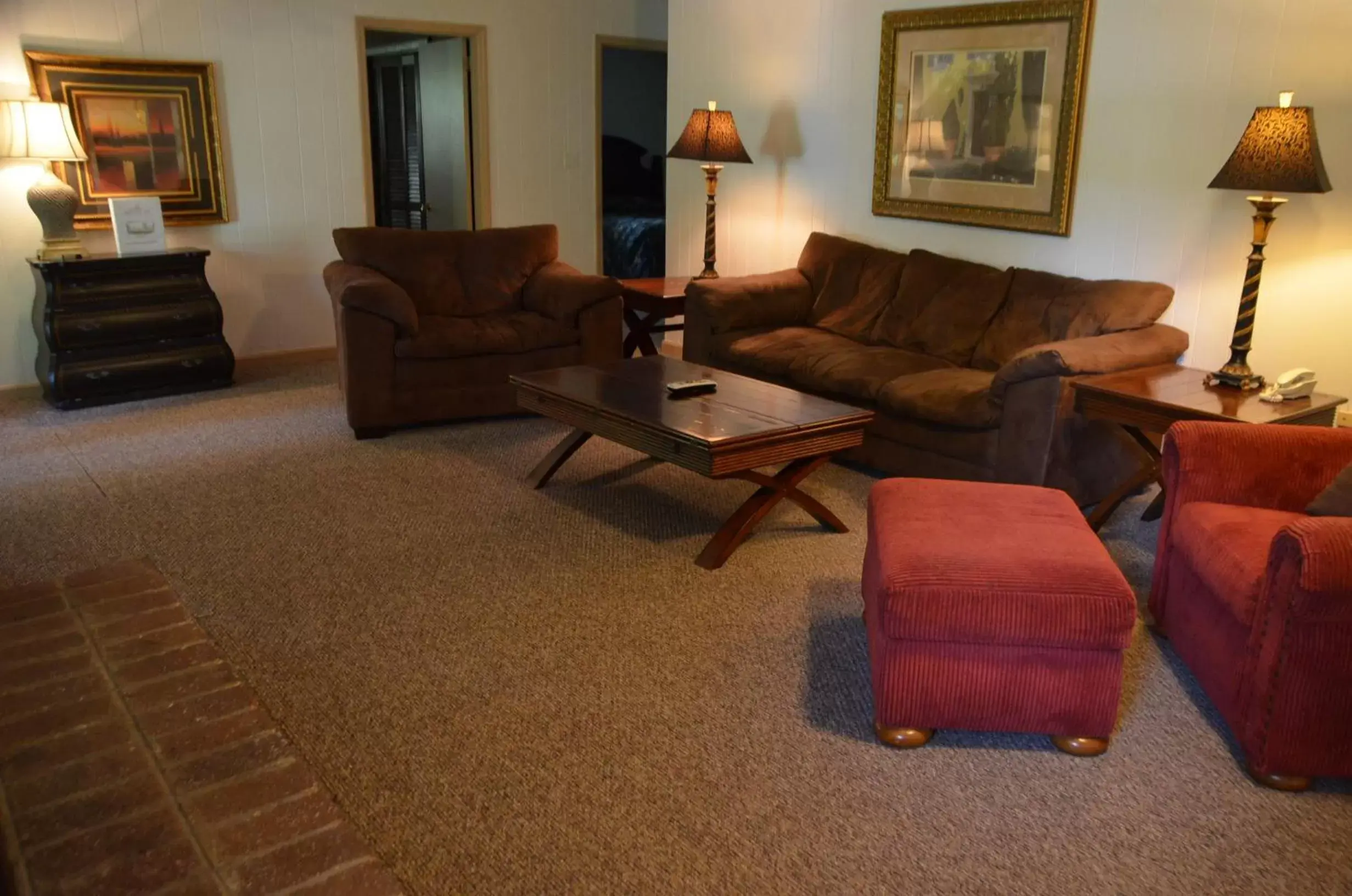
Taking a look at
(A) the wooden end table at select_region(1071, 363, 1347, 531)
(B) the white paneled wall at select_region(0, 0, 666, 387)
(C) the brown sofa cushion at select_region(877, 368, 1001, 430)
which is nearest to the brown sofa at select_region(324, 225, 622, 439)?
(B) the white paneled wall at select_region(0, 0, 666, 387)

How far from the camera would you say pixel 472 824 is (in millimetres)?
2188

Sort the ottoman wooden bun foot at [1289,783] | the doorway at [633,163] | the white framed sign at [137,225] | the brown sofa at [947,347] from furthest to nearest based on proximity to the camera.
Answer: the doorway at [633,163] < the white framed sign at [137,225] < the brown sofa at [947,347] < the ottoman wooden bun foot at [1289,783]

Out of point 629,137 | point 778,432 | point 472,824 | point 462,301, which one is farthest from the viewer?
point 629,137

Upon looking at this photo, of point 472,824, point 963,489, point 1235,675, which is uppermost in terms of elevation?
point 963,489

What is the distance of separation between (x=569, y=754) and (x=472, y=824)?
312 mm

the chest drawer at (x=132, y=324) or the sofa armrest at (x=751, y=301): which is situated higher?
the sofa armrest at (x=751, y=301)

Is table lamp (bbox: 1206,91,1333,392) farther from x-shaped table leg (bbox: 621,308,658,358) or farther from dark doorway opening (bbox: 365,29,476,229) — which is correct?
dark doorway opening (bbox: 365,29,476,229)

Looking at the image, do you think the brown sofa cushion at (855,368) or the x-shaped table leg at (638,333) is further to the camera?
the x-shaped table leg at (638,333)

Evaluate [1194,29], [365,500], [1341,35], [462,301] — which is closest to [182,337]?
[462,301]

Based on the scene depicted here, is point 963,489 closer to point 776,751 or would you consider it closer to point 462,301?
point 776,751

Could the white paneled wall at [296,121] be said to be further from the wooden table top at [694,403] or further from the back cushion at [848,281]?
the wooden table top at [694,403]

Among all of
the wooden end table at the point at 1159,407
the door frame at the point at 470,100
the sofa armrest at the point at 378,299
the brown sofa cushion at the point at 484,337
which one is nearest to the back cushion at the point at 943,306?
the wooden end table at the point at 1159,407

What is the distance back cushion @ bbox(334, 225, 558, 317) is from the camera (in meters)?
5.16

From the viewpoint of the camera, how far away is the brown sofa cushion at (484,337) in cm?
476
